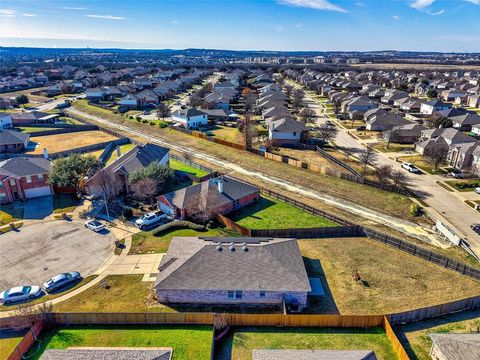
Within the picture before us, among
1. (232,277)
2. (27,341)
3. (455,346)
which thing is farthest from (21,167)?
(455,346)

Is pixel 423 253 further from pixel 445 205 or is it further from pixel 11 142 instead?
pixel 11 142

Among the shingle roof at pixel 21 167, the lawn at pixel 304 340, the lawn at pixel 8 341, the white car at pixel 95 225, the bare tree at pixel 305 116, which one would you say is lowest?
the lawn at pixel 8 341

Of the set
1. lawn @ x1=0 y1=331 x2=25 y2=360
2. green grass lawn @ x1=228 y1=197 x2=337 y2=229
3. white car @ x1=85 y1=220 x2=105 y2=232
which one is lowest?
lawn @ x1=0 y1=331 x2=25 y2=360

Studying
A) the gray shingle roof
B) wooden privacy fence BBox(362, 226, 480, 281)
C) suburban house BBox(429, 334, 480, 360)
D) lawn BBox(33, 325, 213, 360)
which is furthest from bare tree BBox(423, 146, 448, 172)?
the gray shingle roof

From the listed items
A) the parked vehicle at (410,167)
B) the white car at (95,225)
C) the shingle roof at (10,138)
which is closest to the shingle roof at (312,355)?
the white car at (95,225)

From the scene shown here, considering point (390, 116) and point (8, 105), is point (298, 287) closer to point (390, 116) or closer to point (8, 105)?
point (390, 116)

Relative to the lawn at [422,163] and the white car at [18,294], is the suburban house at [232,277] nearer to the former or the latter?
the white car at [18,294]

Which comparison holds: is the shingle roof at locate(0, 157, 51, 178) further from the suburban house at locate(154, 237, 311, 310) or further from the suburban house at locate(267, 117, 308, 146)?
the suburban house at locate(267, 117, 308, 146)
